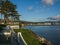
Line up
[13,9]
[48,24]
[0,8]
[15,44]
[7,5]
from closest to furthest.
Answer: [15,44]
[0,8]
[7,5]
[13,9]
[48,24]

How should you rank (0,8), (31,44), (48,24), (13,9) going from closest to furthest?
(31,44), (0,8), (13,9), (48,24)

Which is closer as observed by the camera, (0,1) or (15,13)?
(0,1)

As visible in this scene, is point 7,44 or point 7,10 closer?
point 7,44

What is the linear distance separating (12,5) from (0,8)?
7089mm

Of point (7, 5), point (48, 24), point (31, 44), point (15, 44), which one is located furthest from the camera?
point (48, 24)

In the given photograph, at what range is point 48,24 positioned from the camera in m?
198

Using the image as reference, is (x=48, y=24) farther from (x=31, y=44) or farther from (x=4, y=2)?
(x=31, y=44)

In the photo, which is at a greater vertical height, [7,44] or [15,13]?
[15,13]

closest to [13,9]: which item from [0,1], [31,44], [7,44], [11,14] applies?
[11,14]

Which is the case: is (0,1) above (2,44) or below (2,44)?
above

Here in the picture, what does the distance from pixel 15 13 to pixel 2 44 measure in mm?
42039

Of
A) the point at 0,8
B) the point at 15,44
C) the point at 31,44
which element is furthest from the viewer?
the point at 0,8

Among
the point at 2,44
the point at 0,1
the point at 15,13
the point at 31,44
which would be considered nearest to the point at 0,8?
the point at 0,1

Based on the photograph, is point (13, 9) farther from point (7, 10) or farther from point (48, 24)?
point (48, 24)
